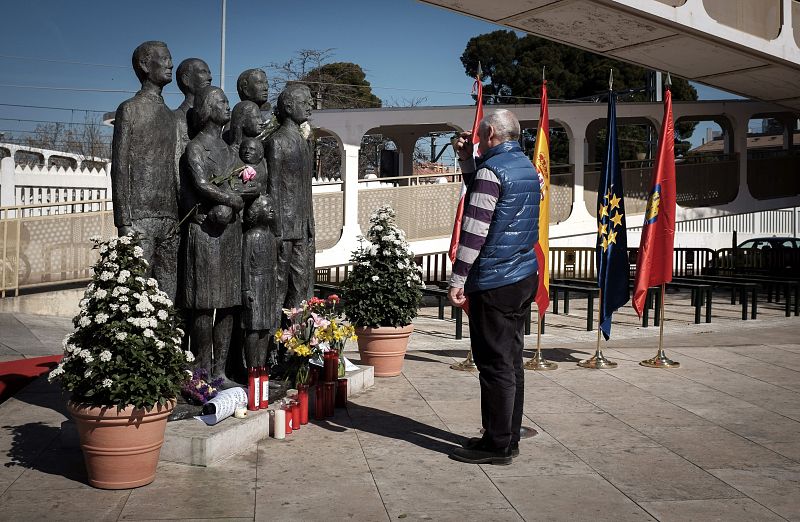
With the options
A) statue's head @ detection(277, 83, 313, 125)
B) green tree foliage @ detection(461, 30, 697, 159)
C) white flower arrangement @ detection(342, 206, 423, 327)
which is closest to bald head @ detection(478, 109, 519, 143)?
statue's head @ detection(277, 83, 313, 125)

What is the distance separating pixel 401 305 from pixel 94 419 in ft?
13.6

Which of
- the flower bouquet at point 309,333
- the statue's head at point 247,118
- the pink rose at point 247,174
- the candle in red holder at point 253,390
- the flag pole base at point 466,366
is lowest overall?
the flag pole base at point 466,366

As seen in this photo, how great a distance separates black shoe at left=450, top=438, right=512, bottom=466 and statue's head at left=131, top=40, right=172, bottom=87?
326 cm

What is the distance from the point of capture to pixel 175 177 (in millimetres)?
6273

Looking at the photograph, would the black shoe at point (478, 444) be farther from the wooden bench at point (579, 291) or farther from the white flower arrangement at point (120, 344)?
the wooden bench at point (579, 291)

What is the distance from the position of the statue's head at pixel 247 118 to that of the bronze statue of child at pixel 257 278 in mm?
527

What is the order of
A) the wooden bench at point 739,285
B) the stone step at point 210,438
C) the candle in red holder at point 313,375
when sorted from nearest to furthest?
the stone step at point 210,438, the candle in red holder at point 313,375, the wooden bench at point 739,285

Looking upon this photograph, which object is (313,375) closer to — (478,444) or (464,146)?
(478,444)

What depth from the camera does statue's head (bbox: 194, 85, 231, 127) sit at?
6207mm

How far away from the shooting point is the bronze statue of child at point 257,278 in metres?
6.61

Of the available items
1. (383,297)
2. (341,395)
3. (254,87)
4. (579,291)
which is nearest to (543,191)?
(383,297)

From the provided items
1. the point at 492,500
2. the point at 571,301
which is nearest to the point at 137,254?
the point at 492,500

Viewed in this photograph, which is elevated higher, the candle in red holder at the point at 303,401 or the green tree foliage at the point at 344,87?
the green tree foliage at the point at 344,87

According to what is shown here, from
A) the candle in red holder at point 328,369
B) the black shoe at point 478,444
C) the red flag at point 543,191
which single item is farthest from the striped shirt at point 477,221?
the red flag at point 543,191
